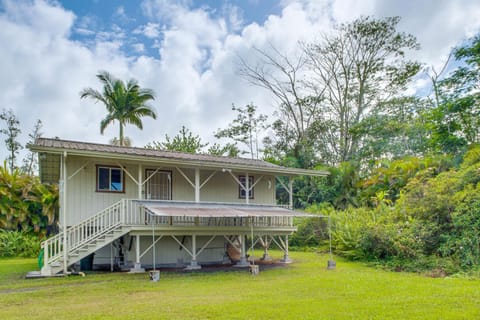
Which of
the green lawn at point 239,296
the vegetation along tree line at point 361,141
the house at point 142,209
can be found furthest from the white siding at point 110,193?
the vegetation along tree line at point 361,141

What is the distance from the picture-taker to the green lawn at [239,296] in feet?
23.6

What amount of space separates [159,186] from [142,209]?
1.75 m

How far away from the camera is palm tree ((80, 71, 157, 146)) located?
27.0m

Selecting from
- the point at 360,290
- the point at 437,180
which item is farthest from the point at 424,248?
the point at 360,290

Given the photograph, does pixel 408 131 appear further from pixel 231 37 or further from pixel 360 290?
pixel 360 290

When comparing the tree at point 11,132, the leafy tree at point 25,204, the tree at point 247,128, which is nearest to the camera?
the leafy tree at point 25,204

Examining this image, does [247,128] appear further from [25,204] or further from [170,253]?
[170,253]

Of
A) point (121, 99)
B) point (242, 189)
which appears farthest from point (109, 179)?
point (121, 99)

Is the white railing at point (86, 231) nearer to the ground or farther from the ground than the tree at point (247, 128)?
nearer to the ground

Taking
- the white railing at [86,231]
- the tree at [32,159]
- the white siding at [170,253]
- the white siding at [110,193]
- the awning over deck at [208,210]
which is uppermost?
the tree at [32,159]

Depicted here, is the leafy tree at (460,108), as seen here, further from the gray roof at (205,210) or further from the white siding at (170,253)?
the white siding at (170,253)

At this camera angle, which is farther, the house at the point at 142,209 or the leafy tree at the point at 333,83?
the leafy tree at the point at 333,83

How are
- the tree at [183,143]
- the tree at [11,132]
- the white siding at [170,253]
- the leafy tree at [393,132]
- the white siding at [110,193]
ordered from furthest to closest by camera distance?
the tree at [183,143] < the tree at [11,132] < the leafy tree at [393,132] < the white siding at [170,253] < the white siding at [110,193]

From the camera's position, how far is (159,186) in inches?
614
